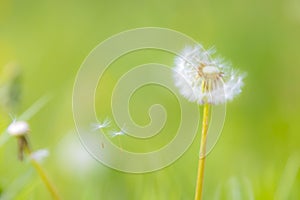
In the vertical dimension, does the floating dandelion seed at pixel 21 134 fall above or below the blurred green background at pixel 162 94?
below

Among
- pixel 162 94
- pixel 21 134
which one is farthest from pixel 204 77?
pixel 162 94

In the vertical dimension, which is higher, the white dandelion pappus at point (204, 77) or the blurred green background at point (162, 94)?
the blurred green background at point (162, 94)

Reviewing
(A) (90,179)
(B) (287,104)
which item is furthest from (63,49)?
(A) (90,179)

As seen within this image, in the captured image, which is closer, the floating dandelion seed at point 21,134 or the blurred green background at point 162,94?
the floating dandelion seed at point 21,134

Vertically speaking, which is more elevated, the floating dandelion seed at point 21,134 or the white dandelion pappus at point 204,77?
the white dandelion pappus at point 204,77

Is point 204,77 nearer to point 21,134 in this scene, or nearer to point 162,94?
point 21,134

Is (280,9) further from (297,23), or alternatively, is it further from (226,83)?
(226,83)

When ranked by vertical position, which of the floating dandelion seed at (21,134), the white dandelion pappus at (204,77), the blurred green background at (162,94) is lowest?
the floating dandelion seed at (21,134)
